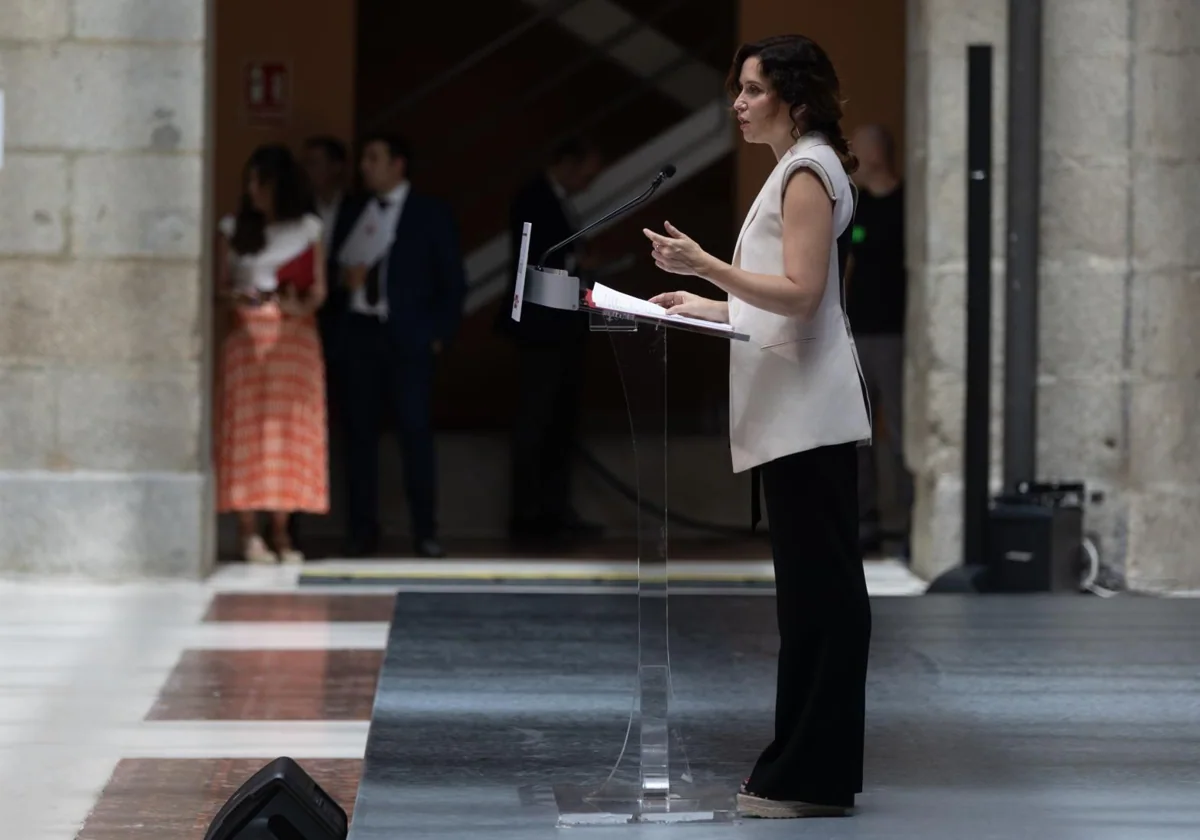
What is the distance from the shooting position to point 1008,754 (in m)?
4.25

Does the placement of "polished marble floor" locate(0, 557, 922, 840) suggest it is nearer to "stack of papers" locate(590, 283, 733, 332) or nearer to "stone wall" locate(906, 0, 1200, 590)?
"stone wall" locate(906, 0, 1200, 590)

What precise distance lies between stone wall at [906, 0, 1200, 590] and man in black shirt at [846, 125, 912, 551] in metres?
0.62

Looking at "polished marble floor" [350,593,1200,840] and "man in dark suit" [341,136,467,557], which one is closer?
"polished marble floor" [350,593,1200,840]

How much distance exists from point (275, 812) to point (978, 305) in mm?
4222

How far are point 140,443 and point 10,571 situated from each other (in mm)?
646

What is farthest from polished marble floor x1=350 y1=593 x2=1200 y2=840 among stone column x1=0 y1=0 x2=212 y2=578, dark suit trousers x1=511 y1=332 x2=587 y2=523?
dark suit trousers x1=511 y1=332 x2=587 y2=523

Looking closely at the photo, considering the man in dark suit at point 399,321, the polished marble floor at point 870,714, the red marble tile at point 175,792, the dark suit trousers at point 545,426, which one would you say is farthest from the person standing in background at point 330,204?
the red marble tile at point 175,792

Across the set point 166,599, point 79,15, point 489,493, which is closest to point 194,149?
point 79,15

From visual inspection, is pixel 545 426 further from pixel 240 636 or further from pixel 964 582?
pixel 240 636

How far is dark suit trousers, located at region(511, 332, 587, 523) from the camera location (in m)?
8.88

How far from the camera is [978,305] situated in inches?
275

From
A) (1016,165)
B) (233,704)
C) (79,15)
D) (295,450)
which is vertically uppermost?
(79,15)

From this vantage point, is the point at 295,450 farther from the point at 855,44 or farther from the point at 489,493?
the point at 855,44

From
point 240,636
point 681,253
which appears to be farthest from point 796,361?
point 240,636
